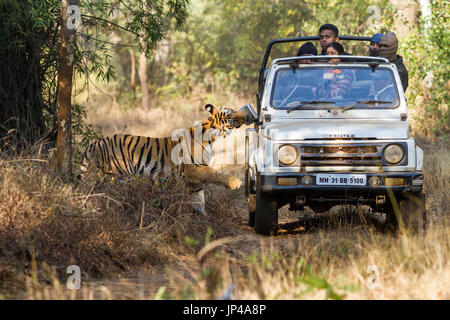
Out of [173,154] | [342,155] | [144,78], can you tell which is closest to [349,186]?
[342,155]

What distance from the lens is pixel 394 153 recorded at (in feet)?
21.4

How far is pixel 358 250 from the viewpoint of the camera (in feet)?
18.6

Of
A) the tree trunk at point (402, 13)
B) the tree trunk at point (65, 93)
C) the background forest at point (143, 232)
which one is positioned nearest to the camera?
the background forest at point (143, 232)

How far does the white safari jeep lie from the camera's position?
6.50 metres

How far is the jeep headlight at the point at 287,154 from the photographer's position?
21.5 feet

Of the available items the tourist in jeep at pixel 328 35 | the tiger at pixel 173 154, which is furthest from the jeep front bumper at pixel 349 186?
the tourist in jeep at pixel 328 35

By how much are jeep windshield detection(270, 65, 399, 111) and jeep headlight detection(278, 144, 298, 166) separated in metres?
0.62

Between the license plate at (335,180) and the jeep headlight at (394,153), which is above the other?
the jeep headlight at (394,153)

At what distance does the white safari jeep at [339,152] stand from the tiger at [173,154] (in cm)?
59

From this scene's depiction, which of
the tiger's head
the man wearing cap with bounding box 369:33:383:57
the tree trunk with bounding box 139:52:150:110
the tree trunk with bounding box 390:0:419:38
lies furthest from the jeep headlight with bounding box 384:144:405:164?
the tree trunk with bounding box 139:52:150:110

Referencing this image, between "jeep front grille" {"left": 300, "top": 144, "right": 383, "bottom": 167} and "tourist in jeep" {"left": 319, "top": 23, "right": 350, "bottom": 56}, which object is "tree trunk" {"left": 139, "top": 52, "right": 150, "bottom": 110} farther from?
"jeep front grille" {"left": 300, "top": 144, "right": 383, "bottom": 167}

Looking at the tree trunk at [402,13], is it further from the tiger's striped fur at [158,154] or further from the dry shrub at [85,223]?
the dry shrub at [85,223]
